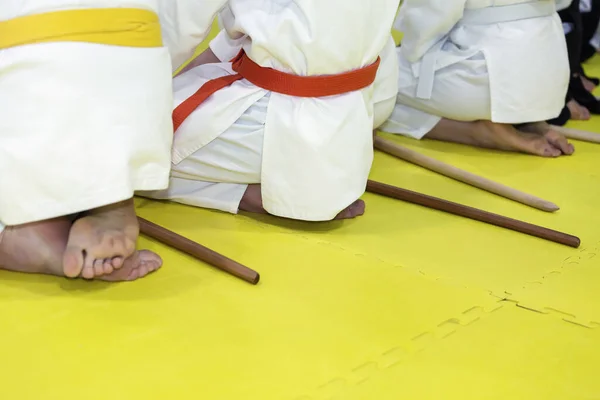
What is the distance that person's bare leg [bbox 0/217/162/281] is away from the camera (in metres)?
1.32

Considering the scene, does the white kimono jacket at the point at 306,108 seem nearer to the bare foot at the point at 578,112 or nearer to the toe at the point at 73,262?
the toe at the point at 73,262

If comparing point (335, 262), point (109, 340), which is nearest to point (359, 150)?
point (335, 262)

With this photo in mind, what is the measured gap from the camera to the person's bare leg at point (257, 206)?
1.64m

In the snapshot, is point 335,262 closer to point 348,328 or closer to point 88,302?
point 348,328

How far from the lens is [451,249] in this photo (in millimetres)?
1541

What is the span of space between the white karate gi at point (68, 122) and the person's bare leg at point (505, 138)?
119cm

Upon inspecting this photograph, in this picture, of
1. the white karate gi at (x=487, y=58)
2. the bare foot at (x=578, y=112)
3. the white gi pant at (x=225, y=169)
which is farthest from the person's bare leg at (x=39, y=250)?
the bare foot at (x=578, y=112)

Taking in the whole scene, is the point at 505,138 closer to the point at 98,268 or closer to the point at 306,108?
the point at 306,108

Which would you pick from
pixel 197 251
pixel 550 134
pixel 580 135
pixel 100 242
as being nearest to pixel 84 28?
pixel 100 242

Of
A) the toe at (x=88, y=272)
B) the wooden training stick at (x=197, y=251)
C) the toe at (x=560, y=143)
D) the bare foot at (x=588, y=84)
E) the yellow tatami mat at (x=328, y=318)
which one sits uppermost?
the bare foot at (x=588, y=84)

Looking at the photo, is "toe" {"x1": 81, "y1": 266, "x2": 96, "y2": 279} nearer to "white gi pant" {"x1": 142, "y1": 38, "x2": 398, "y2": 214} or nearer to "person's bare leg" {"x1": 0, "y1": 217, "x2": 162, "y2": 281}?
"person's bare leg" {"x1": 0, "y1": 217, "x2": 162, "y2": 281}

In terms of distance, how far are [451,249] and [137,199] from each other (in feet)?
2.62

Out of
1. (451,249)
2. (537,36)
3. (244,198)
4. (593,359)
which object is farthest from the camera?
(537,36)

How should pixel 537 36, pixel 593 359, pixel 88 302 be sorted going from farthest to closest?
1. pixel 537 36
2. pixel 88 302
3. pixel 593 359
